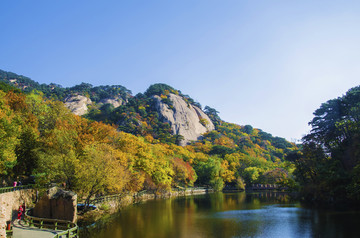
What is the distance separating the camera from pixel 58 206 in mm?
25453

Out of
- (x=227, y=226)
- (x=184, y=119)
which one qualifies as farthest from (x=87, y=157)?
(x=184, y=119)

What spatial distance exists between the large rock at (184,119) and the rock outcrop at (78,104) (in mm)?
42571

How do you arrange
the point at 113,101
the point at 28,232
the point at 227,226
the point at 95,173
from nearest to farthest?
the point at 28,232, the point at 227,226, the point at 95,173, the point at 113,101

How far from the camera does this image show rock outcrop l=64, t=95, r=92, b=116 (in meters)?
143

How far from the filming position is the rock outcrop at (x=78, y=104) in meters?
143

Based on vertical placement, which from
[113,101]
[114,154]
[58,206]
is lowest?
[58,206]

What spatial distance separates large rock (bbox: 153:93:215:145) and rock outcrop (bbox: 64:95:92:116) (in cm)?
4257

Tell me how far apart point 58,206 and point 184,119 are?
4401 inches

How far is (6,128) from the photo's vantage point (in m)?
27.9

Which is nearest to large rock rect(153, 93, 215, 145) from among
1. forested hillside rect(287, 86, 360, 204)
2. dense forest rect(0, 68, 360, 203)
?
dense forest rect(0, 68, 360, 203)

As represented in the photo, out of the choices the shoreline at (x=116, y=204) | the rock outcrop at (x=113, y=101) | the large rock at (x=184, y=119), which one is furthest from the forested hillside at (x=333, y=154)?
the rock outcrop at (x=113, y=101)

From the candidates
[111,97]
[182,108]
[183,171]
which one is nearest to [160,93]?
[182,108]

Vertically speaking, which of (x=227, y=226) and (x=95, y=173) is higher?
(x=95, y=173)

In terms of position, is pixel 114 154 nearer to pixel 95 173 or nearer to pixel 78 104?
pixel 95 173
